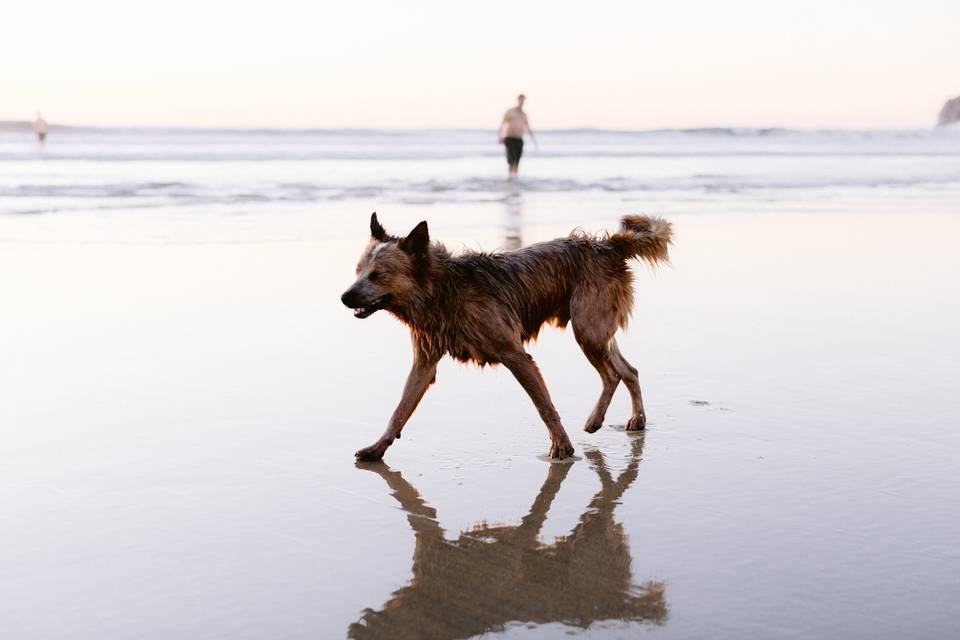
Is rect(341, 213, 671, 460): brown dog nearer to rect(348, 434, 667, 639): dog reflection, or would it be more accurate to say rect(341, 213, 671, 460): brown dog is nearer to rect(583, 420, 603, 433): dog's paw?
rect(583, 420, 603, 433): dog's paw

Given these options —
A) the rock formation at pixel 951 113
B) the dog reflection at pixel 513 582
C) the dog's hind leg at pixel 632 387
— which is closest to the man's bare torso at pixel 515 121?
the dog's hind leg at pixel 632 387

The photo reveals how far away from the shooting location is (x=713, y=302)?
959 centimetres


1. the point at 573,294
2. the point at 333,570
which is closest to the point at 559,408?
the point at 573,294

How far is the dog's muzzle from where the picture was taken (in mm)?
5414

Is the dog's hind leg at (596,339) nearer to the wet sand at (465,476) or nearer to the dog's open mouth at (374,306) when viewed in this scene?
the wet sand at (465,476)

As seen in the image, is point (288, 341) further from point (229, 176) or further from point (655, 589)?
point (229, 176)

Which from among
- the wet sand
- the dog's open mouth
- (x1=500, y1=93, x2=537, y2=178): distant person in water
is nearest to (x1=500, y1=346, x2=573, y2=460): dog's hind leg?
the wet sand

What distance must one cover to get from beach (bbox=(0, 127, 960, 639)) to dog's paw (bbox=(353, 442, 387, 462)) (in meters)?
0.07

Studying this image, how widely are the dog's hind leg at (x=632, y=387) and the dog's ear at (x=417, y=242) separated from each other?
135 cm

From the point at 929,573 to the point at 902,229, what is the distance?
462 inches

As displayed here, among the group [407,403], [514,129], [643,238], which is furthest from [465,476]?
[514,129]

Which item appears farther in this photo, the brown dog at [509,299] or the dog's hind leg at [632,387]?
the dog's hind leg at [632,387]

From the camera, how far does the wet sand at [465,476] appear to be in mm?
3771

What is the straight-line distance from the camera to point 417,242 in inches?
218
